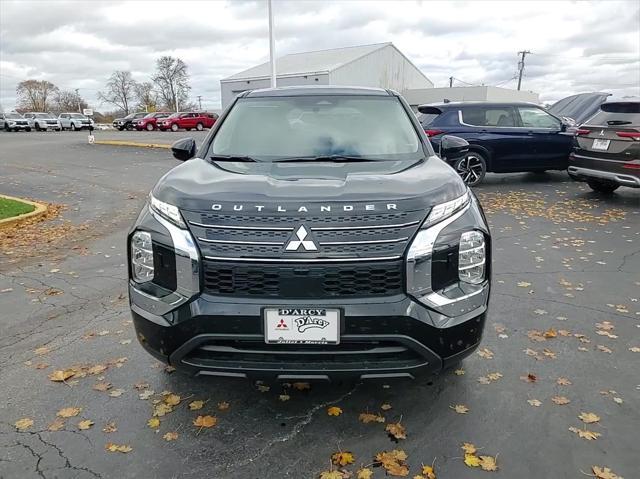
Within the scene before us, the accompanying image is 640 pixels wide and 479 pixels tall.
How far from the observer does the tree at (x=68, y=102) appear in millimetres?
88688

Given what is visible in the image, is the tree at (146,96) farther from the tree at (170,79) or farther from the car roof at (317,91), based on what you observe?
the car roof at (317,91)

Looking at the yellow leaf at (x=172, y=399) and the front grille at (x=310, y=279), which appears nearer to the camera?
the front grille at (x=310, y=279)

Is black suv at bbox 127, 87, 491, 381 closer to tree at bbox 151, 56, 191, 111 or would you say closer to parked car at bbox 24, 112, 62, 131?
parked car at bbox 24, 112, 62, 131

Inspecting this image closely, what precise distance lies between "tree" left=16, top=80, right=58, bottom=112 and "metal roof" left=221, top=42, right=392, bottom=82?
51.4m

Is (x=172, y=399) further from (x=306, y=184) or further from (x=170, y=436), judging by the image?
(x=306, y=184)

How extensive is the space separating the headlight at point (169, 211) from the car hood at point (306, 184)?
29 millimetres

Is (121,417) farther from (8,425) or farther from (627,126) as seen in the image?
(627,126)

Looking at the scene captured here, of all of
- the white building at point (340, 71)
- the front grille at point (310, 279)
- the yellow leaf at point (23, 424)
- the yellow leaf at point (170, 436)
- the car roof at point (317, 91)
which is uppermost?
the white building at point (340, 71)

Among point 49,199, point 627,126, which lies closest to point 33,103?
point 49,199

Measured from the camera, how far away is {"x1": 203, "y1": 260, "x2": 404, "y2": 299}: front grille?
94.7 inches

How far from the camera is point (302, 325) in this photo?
94.7 inches

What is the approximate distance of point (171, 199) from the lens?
2660 mm

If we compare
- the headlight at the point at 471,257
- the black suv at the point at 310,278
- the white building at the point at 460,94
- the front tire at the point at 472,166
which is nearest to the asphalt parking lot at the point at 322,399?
the black suv at the point at 310,278

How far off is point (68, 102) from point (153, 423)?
101 meters
